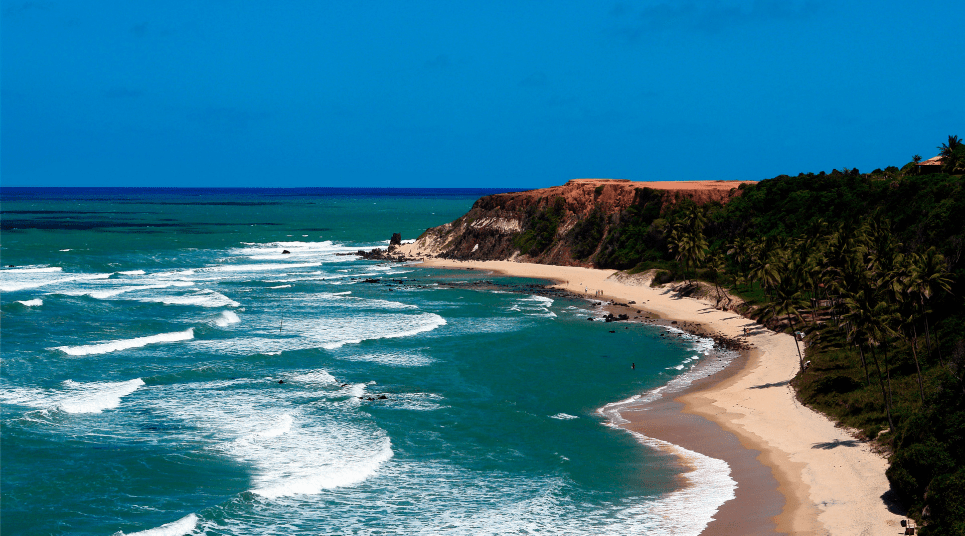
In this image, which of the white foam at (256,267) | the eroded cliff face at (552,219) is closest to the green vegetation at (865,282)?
the eroded cliff face at (552,219)

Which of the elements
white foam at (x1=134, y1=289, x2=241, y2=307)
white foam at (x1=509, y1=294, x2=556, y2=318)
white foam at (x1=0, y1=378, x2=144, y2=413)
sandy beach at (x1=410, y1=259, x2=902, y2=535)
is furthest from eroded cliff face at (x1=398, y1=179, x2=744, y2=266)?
white foam at (x1=0, y1=378, x2=144, y2=413)

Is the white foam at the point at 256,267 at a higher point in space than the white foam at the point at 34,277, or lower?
higher

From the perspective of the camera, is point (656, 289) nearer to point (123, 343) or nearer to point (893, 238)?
point (893, 238)

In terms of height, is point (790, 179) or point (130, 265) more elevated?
point (790, 179)

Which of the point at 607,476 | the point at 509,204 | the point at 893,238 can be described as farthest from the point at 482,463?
the point at 509,204

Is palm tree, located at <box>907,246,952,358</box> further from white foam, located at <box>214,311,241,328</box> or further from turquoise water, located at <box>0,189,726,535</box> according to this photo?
white foam, located at <box>214,311,241,328</box>

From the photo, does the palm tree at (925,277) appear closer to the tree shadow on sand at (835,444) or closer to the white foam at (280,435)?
the tree shadow on sand at (835,444)
